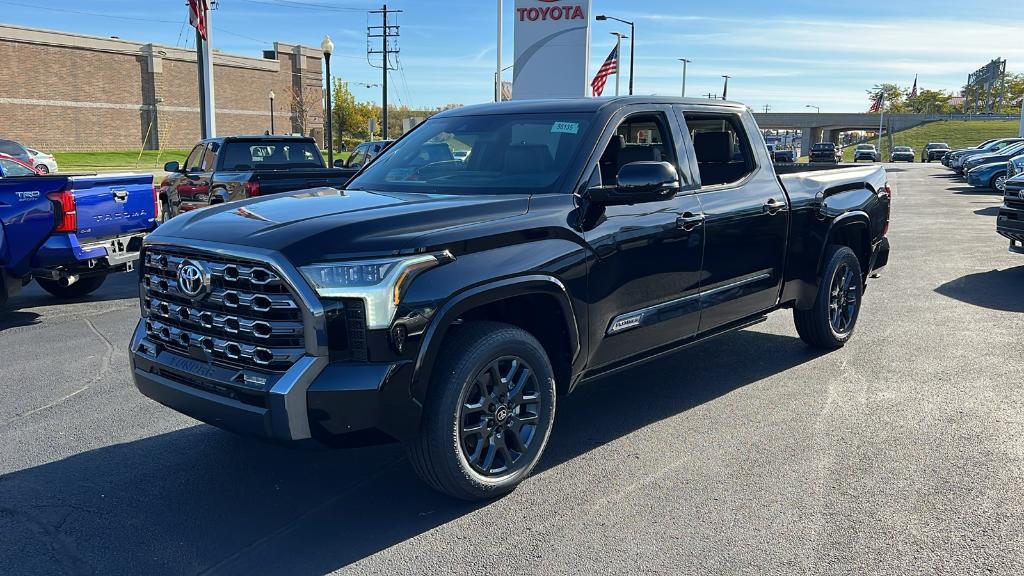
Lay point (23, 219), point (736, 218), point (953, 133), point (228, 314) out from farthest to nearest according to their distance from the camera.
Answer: point (953, 133) < point (23, 219) < point (736, 218) < point (228, 314)

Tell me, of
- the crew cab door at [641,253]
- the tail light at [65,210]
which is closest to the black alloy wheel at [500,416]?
the crew cab door at [641,253]

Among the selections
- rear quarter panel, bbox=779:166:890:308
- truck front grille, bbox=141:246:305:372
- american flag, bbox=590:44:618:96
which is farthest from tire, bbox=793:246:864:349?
american flag, bbox=590:44:618:96

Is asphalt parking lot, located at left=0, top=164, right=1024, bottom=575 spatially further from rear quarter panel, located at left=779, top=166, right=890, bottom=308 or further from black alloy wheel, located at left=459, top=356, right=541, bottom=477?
rear quarter panel, located at left=779, top=166, right=890, bottom=308

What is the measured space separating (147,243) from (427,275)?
1432 millimetres

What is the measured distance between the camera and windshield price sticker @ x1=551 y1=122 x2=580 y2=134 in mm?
4641

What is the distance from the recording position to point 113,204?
841 centimetres

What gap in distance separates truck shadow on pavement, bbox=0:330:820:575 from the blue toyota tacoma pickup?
12.5ft

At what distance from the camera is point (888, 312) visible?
8.27 metres

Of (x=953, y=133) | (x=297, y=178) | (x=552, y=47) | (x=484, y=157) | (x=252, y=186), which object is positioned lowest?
(x=252, y=186)

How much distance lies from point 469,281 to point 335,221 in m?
0.63

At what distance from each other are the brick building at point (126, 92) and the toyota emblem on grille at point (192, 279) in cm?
5912

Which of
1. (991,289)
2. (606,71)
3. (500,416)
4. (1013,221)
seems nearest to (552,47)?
(606,71)

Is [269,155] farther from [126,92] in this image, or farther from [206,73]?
[126,92]

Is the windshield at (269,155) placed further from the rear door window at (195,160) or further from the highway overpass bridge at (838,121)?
the highway overpass bridge at (838,121)
